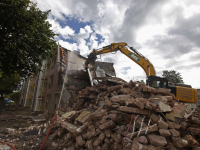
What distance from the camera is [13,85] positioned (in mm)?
24344

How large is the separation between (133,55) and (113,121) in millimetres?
7503

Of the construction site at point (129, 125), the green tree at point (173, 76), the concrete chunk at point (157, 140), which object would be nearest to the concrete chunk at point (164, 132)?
the construction site at point (129, 125)

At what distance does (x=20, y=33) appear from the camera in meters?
8.03

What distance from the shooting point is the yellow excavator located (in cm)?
696

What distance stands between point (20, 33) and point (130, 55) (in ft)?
28.0

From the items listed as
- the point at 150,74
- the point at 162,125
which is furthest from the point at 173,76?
the point at 162,125

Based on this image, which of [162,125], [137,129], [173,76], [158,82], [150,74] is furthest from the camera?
[173,76]

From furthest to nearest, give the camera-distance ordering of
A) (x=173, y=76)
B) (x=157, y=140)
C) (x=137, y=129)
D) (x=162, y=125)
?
(x=173, y=76)
(x=137, y=129)
(x=162, y=125)
(x=157, y=140)

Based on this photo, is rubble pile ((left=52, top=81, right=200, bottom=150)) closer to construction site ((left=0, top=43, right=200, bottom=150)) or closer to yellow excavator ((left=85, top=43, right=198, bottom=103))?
construction site ((left=0, top=43, right=200, bottom=150))

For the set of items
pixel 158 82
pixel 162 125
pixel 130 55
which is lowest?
pixel 162 125

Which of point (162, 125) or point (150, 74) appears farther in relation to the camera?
point (150, 74)

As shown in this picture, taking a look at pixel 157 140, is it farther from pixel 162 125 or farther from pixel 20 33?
pixel 20 33

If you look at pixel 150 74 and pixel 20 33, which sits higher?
pixel 20 33

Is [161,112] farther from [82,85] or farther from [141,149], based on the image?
[82,85]
